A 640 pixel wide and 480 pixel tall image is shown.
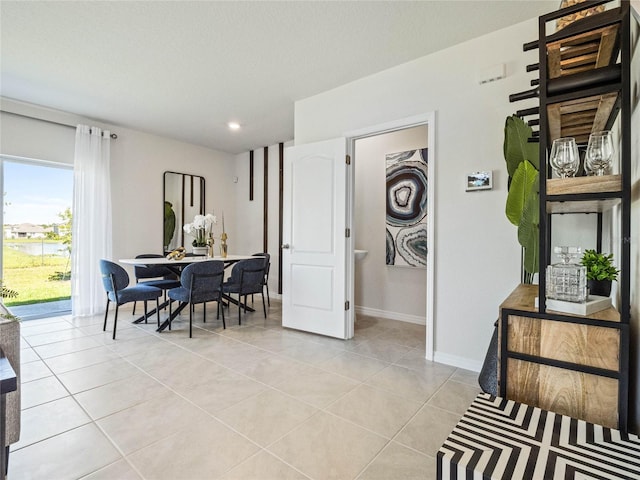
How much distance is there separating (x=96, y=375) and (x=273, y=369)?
140cm

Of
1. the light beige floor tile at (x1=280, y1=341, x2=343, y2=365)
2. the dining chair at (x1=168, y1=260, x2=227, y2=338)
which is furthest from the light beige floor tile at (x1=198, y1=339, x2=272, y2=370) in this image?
the dining chair at (x1=168, y1=260, x2=227, y2=338)

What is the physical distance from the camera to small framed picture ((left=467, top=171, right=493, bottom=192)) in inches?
100

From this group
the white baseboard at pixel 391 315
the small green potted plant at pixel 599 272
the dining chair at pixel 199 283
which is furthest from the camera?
the white baseboard at pixel 391 315

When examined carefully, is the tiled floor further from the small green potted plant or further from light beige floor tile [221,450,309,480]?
the small green potted plant

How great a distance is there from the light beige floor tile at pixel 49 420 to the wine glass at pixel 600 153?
2861mm

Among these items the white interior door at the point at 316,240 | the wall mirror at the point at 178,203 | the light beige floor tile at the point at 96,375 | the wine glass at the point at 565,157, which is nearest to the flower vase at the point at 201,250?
the wall mirror at the point at 178,203

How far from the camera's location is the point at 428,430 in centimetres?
181

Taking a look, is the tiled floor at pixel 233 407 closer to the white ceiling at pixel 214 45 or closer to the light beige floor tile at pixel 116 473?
the light beige floor tile at pixel 116 473

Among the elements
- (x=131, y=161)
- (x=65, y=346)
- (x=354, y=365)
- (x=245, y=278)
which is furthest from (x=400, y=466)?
(x=131, y=161)

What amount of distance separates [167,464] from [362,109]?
3.24 metres

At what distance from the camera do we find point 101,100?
3.86m

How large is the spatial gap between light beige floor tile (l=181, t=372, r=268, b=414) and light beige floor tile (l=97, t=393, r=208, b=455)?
8cm

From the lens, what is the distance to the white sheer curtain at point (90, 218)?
14.0 ft

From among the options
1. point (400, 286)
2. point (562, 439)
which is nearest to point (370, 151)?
point (400, 286)
